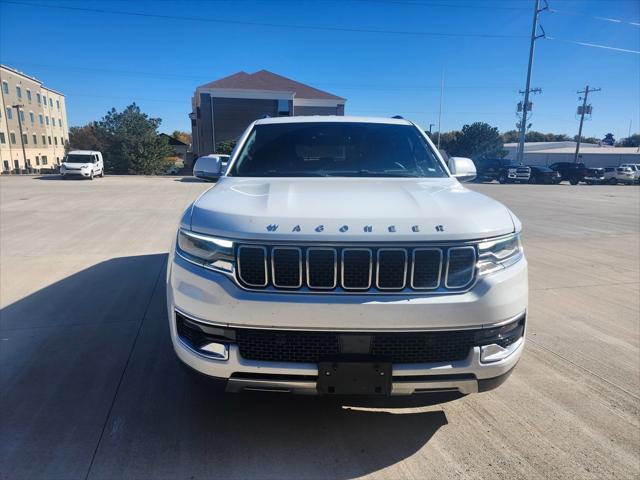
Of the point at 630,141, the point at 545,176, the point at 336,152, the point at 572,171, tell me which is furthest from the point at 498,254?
the point at 630,141

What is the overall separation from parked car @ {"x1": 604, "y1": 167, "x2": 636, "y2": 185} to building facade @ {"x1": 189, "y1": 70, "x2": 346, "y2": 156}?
25.0 m

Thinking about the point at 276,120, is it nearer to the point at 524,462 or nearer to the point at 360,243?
the point at 360,243

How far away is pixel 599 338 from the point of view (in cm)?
384

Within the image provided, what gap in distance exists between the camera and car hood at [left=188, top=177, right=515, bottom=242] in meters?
2.01

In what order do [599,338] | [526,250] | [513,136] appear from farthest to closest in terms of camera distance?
1. [513,136]
2. [526,250]
3. [599,338]

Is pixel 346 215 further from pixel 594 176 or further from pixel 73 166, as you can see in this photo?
pixel 594 176

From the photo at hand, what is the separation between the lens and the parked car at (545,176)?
30.5 m

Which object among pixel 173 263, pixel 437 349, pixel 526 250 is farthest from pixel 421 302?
pixel 526 250

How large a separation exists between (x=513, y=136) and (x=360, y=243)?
4909 inches

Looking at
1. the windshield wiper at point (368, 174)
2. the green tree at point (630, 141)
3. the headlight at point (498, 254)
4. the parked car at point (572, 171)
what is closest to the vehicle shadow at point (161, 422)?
the headlight at point (498, 254)

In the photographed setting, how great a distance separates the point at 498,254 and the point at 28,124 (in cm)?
7550

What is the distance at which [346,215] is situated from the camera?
6.89 ft

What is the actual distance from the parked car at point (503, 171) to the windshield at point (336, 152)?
30070 mm

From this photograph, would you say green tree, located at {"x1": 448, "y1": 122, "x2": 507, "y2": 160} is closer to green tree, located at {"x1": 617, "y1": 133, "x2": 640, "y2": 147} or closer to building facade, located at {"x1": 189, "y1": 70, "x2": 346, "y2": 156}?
building facade, located at {"x1": 189, "y1": 70, "x2": 346, "y2": 156}
